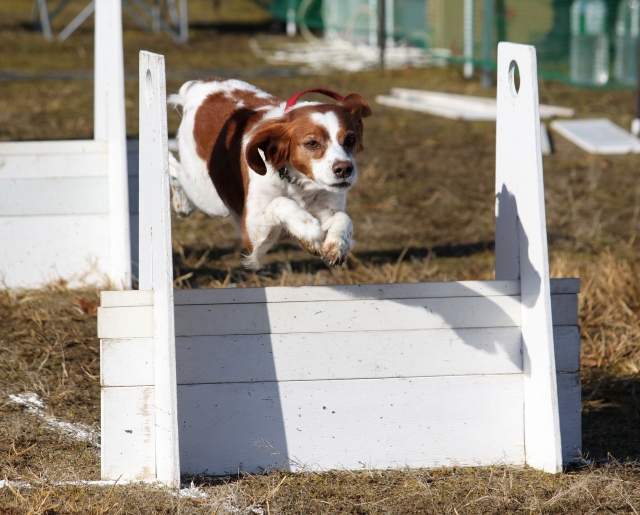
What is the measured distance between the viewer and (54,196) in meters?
4.25

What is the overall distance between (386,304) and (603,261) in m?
2.46

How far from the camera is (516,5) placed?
10.2 metres

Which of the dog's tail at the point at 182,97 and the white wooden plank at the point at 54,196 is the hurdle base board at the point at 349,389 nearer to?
the dog's tail at the point at 182,97

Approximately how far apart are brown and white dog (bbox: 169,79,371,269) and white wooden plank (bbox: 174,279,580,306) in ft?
0.37

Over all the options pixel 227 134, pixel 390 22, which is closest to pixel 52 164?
pixel 227 134

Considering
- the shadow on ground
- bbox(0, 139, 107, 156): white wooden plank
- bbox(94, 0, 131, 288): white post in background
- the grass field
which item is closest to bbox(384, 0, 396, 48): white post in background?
the grass field

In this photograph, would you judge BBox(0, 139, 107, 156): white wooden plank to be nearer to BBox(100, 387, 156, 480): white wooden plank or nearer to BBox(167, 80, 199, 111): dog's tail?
BBox(167, 80, 199, 111): dog's tail

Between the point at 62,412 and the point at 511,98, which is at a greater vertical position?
the point at 511,98

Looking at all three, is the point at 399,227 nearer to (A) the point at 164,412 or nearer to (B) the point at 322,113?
(B) the point at 322,113

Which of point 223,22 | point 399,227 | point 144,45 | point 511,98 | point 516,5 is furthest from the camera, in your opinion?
point 223,22

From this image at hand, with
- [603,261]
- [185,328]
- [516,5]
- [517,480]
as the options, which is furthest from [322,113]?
[516,5]

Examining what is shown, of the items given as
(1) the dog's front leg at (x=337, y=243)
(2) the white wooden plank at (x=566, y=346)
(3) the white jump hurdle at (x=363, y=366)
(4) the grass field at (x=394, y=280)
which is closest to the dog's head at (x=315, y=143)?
(1) the dog's front leg at (x=337, y=243)

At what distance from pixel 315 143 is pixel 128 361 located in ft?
2.99

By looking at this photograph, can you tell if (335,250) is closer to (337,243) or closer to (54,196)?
(337,243)
